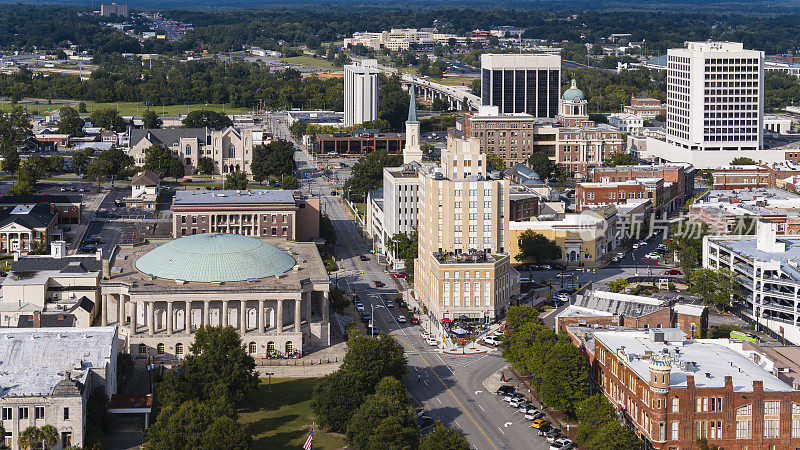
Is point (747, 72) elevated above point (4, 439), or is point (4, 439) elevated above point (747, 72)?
point (747, 72)

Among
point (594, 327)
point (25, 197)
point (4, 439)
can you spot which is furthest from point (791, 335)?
point (25, 197)

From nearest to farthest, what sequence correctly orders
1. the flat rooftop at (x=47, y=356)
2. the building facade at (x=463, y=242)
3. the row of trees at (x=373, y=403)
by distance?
the row of trees at (x=373, y=403), the flat rooftop at (x=47, y=356), the building facade at (x=463, y=242)

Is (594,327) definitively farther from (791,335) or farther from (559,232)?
(559,232)

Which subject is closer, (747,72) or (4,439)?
(4,439)

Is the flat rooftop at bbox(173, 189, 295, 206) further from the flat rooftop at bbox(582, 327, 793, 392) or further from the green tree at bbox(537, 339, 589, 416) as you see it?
the flat rooftop at bbox(582, 327, 793, 392)

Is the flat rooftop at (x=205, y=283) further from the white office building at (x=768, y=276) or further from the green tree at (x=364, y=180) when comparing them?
the green tree at (x=364, y=180)

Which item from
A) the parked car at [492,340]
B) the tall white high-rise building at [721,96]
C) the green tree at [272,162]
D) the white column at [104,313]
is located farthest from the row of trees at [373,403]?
the tall white high-rise building at [721,96]

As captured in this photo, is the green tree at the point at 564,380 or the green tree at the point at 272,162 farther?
the green tree at the point at 272,162
